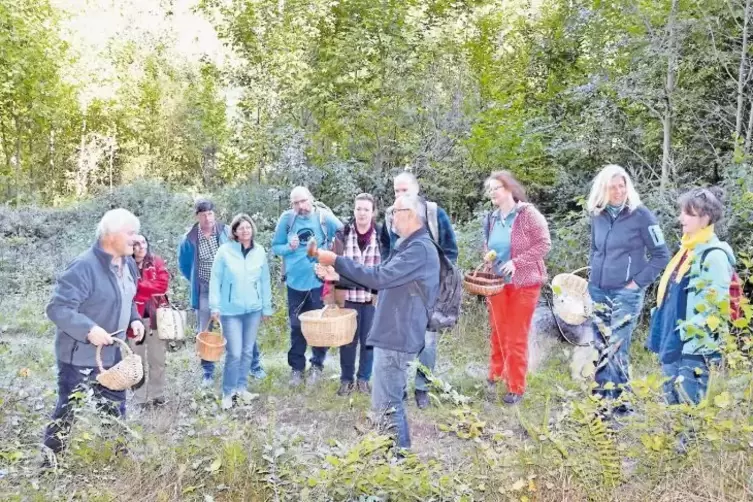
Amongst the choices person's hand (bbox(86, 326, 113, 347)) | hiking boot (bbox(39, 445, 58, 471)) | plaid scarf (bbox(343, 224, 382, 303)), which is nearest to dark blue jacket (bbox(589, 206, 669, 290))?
plaid scarf (bbox(343, 224, 382, 303))

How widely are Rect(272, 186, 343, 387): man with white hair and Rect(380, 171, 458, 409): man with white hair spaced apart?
0.75m

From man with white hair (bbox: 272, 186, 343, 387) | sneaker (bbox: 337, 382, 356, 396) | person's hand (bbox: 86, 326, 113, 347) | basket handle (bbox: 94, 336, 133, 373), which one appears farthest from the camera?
man with white hair (bbox: 272, 186, 343, 387)

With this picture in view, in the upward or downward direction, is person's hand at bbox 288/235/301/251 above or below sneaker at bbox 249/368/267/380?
above

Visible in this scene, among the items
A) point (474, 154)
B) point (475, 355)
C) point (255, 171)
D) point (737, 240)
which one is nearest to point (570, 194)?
point (474, 154)

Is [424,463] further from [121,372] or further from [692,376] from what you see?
[121,372]

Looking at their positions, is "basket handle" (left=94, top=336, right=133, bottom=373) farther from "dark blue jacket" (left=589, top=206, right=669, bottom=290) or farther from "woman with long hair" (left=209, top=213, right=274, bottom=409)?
"dark blue jacket" (left=589, top=206, right=669, bottom=290)

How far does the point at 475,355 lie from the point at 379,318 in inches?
135

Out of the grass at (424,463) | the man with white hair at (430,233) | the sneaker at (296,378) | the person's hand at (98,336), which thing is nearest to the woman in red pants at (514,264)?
the man with white hair at (430,233)

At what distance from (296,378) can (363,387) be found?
655 millimetres

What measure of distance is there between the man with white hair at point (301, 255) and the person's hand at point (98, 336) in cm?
242

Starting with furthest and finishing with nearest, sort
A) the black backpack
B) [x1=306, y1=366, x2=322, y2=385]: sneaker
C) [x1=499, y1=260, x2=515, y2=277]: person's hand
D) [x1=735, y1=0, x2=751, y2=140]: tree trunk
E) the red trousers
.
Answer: [x1=735, y1=0, x2=751, y2=140]: tree trunk → [x1=306, y1=366, x2=322, y2=385]: sneaker → the red trousers → [x1=499, y1=260, x2=515, y2=277]: person's hand → the black backpack

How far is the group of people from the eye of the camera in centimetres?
405

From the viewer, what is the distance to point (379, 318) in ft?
13.9

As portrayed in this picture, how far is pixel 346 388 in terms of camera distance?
6.16 m
